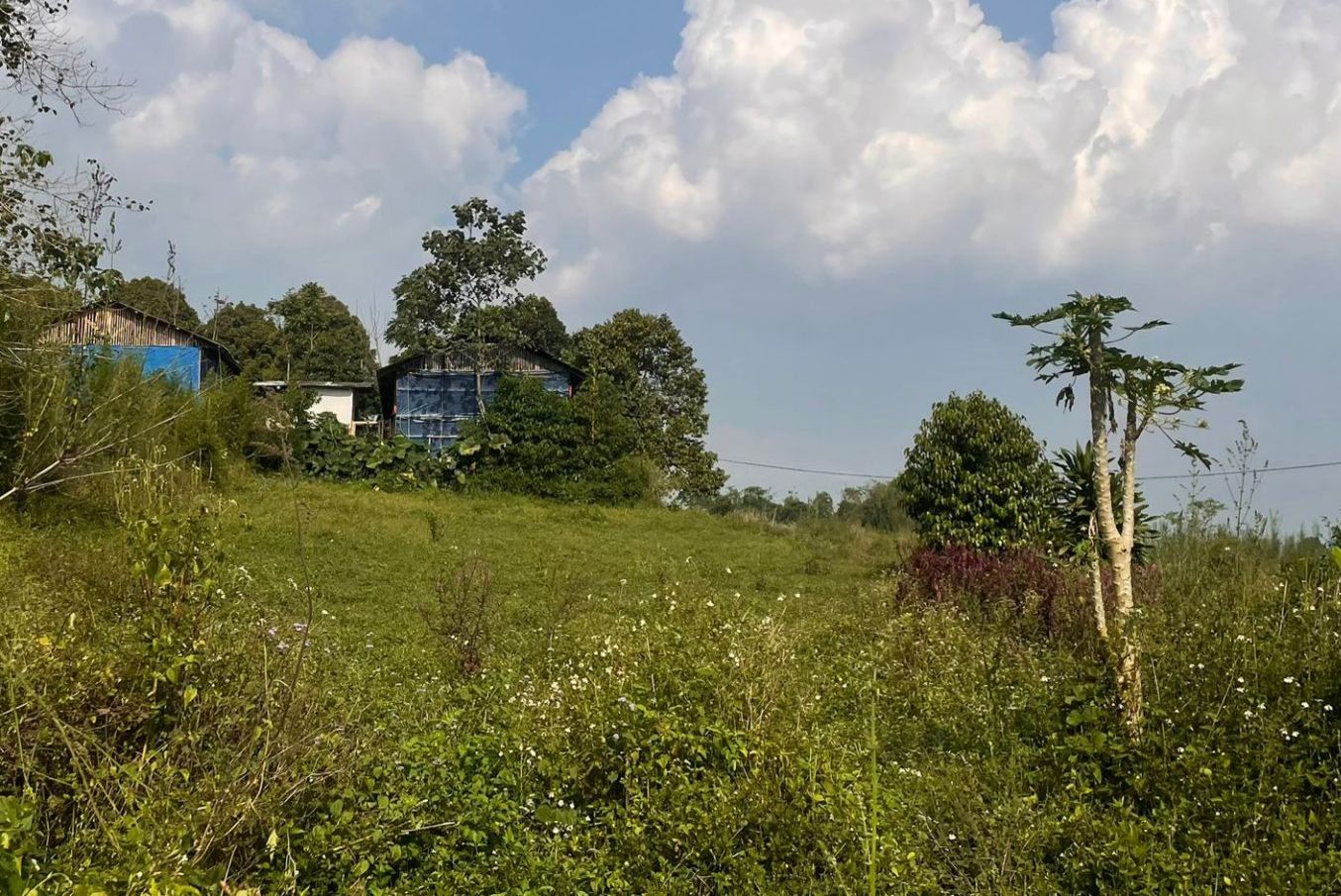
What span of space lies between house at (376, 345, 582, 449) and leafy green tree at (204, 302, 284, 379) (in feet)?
30.1

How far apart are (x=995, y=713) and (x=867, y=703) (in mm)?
806

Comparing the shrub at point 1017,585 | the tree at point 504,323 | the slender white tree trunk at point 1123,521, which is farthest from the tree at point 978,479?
the tree at point 504,323

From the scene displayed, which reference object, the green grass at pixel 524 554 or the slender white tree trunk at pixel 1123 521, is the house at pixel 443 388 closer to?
the green grass at pixel 524 554

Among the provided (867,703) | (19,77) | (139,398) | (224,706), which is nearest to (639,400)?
(139,398)

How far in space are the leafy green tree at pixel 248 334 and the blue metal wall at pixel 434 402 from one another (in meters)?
9.21

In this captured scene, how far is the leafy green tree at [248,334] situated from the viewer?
112ft

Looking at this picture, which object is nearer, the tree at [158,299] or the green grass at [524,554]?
the green grass at [524,554]

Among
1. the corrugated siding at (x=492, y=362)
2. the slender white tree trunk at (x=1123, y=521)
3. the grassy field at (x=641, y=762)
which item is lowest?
the grassy field at (x=641, y=762)

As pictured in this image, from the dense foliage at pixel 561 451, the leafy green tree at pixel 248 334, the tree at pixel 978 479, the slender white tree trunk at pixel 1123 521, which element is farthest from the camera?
the leafy green tree at pixel 248 334

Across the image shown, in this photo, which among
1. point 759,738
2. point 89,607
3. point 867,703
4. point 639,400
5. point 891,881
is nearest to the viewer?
point 891,881

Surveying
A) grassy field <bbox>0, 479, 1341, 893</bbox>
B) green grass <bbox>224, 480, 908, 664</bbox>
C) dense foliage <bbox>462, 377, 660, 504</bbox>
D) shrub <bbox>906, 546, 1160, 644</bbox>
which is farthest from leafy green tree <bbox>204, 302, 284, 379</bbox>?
→ grassy field <bbox>0, 479, 1341, 893</bbox>

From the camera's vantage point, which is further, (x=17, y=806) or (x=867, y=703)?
(x=867, y=703)

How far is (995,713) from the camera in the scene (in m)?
5.01

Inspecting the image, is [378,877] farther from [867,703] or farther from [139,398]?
[139,398]
